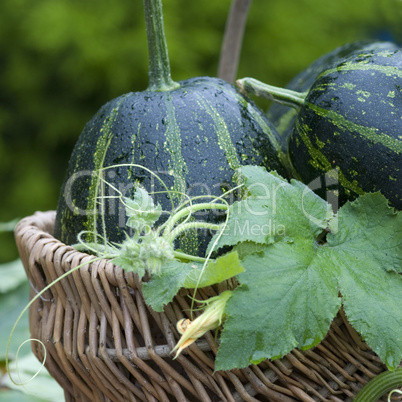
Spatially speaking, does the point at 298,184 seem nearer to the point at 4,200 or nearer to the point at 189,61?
the point at 189,61

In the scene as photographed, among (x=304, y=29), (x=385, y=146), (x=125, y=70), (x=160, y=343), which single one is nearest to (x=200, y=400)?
(x=160, y=343)

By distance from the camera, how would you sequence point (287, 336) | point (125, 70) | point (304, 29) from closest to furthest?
point (287, 336), point (125, 70), point (304, 29)

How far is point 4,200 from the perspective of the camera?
257cm

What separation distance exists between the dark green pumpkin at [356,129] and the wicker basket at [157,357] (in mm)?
269

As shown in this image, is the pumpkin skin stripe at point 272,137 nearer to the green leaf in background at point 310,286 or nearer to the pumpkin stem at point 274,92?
the pumpkin stem at point 274,92

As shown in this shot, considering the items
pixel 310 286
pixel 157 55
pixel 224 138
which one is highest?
pixel 157 55

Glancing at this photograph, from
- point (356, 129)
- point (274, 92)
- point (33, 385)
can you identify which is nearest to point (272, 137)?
point (274, 92)

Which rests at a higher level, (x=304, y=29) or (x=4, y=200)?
(x=304, y=29)

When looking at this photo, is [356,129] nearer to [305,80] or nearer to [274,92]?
[274,92]

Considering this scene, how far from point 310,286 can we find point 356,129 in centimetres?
33

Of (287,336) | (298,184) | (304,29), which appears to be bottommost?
(287,336)

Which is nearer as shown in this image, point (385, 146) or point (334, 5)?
point (385, 146)

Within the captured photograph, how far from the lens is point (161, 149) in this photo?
948mm

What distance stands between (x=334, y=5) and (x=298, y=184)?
7.01 ft
